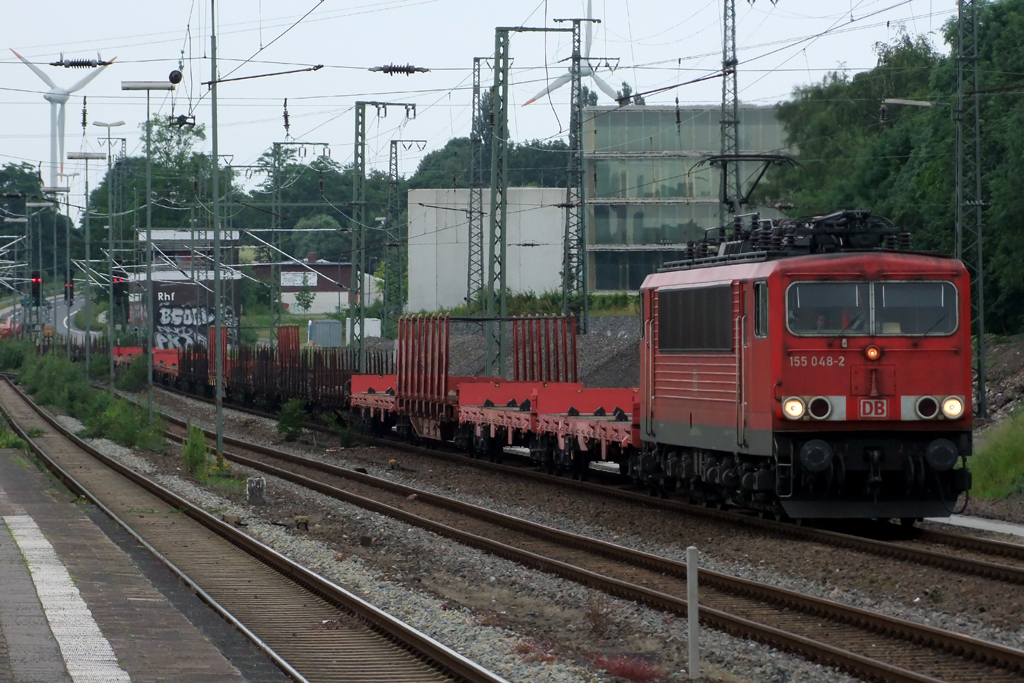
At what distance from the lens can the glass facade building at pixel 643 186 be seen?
70.6 m

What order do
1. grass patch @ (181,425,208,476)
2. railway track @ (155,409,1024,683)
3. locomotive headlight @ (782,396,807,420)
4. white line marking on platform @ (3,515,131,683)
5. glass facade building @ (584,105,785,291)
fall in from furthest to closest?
glass facade building @ (584,105,785,291) → grass patch @ (181,425,208,476) → locomotive headlight @ (782,396,807,420) → railway track @ (155,409,1024,683) → white line marking on platform @ (3,515,131,683)

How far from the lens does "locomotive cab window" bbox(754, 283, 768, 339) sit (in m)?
15.6

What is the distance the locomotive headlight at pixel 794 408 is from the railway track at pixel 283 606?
18.4ft

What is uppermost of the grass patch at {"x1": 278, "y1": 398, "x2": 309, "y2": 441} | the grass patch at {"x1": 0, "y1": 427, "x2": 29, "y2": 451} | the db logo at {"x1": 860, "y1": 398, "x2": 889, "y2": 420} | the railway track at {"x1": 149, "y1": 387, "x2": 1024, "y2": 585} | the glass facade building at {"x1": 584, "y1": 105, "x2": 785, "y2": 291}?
the glass facade building at {"x1": 584, "y1": 105, "x2": 785, "y2": 291}

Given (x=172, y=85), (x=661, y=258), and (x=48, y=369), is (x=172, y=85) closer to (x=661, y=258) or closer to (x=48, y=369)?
(x=48, y=369)

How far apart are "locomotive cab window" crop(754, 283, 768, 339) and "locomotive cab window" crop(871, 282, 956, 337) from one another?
4.28ft

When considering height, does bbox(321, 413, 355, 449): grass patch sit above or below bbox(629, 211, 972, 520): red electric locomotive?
below

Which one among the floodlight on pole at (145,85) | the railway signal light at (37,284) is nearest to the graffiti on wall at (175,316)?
the railway signal light at (37,284)

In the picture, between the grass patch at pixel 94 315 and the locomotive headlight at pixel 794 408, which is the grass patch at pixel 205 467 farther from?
the grass patch at pixel 94 315

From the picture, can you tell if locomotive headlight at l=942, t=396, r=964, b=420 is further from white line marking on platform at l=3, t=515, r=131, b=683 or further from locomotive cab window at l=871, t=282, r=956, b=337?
white line marking on platform at l=3, t=515, r=131, b=683

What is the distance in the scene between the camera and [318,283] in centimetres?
12769

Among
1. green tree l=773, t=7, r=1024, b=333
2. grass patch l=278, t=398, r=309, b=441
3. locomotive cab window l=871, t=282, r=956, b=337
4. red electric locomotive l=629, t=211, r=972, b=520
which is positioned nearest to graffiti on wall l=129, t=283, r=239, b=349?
green tree l=773, t=7, r=1024, b=333

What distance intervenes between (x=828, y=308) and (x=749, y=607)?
4.82 metres

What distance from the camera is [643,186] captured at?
71625 millimetres
